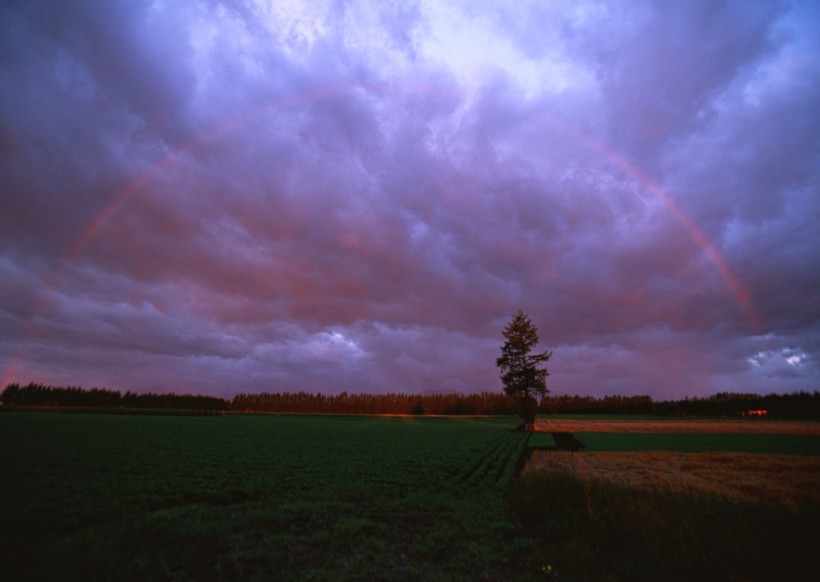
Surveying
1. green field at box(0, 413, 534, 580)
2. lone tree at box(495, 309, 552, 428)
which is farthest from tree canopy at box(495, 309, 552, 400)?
green field at box(0, 413, 534, 580)

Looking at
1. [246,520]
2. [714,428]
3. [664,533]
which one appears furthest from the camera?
[714,428]

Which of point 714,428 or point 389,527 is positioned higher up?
point 389,527

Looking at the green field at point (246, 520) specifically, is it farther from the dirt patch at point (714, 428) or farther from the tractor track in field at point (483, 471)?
the dirt patch at point (714, 428)

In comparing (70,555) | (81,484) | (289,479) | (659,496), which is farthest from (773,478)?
(81,484)

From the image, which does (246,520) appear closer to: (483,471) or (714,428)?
(483,471)

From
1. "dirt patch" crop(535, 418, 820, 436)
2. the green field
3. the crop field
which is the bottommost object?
"dirt patch" crop(535, 418, 820, 436)

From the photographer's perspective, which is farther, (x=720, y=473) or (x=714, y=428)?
(x=714, y=428)

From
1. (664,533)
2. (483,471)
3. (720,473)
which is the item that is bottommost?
(483,471)

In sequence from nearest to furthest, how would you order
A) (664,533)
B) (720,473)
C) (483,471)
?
(664,533) < (720,473) < (483,471)

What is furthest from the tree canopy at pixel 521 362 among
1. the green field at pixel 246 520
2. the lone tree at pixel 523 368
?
the green field at pixel 246 520

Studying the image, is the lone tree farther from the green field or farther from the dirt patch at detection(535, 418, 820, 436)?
the green field

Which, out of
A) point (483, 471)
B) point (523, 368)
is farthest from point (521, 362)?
point (483, 471)

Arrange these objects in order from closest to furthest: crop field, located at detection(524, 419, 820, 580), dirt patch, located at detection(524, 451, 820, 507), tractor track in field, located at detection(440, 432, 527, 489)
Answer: crop field, located at detection(524, 419, 820, 580) → dirt patch, located at detection(524, 451, 820, 507) → tractor track in field, located at detection(440, 432, 527, 489)

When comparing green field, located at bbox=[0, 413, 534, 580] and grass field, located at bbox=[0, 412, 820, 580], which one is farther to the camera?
green field, located at bbox=[0, 413, 534, 580]
